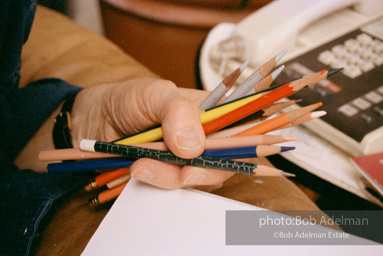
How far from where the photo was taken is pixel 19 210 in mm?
308

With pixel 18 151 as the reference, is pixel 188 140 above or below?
above

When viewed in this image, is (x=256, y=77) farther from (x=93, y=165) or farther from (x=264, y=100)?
(x=93, y=165)

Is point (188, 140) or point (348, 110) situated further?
point (348, 110)

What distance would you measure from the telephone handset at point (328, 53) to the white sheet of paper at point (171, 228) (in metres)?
0.15

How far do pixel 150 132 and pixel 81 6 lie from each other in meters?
1.04

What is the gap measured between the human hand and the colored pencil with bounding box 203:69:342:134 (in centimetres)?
2

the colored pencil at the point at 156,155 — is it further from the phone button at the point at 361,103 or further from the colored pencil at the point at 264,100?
the phone button at the point at 361,103

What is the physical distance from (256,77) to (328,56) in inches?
7.3

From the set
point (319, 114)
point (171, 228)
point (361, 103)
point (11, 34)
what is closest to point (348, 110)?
point (361, 103)

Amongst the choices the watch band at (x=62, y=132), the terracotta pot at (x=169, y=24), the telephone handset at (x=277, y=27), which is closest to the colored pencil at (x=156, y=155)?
the watch band at (x=62, y=132)

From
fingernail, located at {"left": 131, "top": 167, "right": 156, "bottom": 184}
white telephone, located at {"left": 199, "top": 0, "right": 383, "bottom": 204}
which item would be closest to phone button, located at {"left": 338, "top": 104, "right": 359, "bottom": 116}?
white telephone, located at {"left": 199, "top": 0, "right": 383, "bottom": 204}

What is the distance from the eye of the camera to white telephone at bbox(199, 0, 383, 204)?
1.14 feet

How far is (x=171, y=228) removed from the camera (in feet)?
0.84

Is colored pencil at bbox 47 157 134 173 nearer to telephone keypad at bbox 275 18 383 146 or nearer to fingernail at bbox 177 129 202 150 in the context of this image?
fingernail at bbox 177 129 202 150
